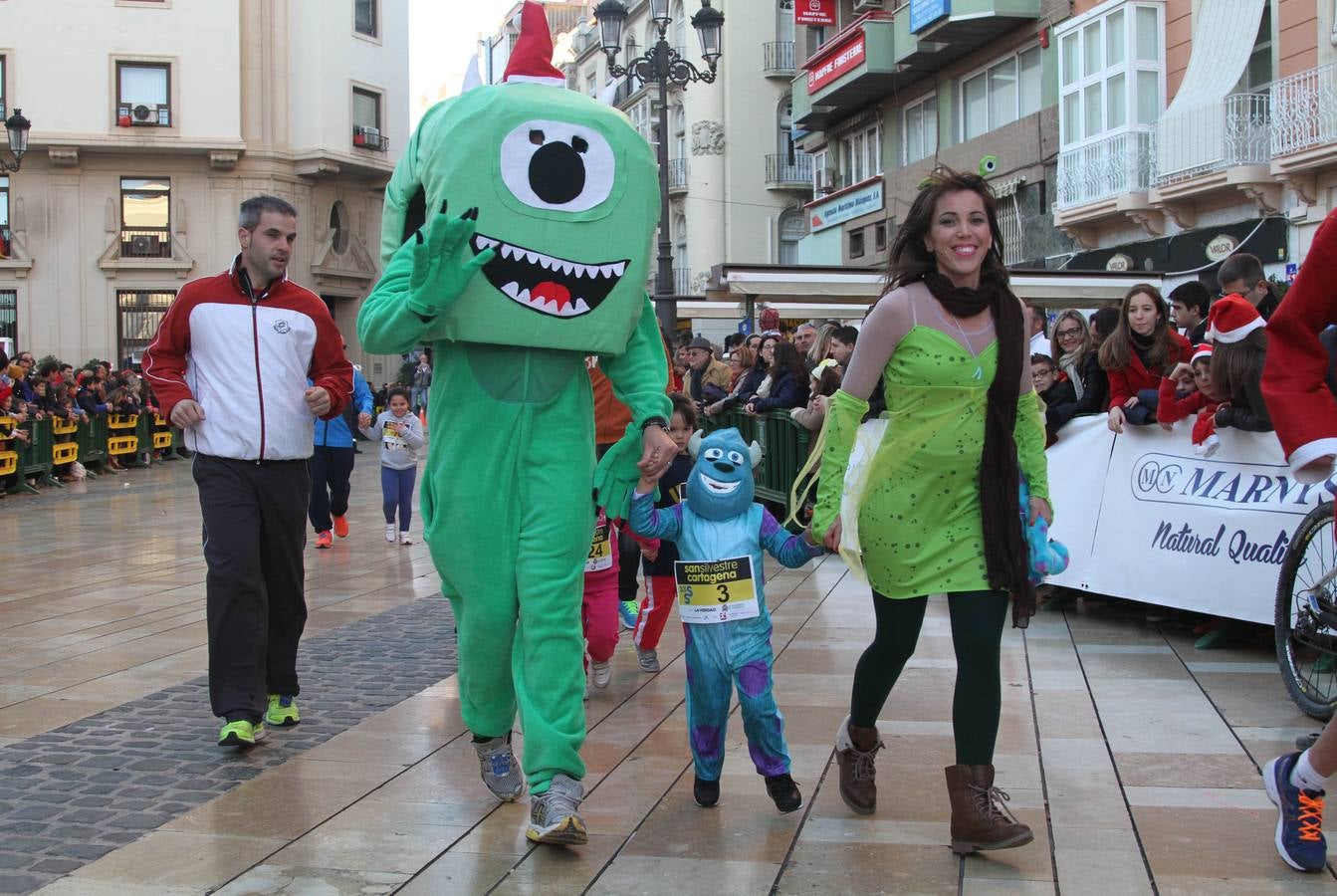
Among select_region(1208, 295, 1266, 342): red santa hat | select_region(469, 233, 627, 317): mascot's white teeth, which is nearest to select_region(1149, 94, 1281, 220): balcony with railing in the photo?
select_region(1208, 295, 1266, 342): red santa hat

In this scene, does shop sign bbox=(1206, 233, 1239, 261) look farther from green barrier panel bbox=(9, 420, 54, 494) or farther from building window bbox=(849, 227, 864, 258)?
green barrier panel bbox=(9, 420, 54, 494)

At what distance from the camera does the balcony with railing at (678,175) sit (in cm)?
5175

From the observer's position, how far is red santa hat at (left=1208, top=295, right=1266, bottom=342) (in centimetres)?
644

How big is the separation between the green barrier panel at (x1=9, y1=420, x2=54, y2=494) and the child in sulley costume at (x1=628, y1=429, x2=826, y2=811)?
17.0m

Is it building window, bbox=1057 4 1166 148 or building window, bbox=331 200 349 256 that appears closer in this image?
building window, bbox=1057 4 1166 148

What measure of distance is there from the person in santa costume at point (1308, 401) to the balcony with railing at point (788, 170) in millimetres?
46708

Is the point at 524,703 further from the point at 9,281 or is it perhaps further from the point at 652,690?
the point at 9,281

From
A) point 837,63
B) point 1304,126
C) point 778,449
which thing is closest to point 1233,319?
point 778,449

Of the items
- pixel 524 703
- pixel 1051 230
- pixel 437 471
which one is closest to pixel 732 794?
pixel 524 703

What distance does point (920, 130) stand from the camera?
102 ft

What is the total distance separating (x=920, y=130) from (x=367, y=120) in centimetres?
1853

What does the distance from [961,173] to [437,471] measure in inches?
71.9

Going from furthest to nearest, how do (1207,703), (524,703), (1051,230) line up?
(1051,230)
(1207,703)
(524,703)

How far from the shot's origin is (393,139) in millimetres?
43625
